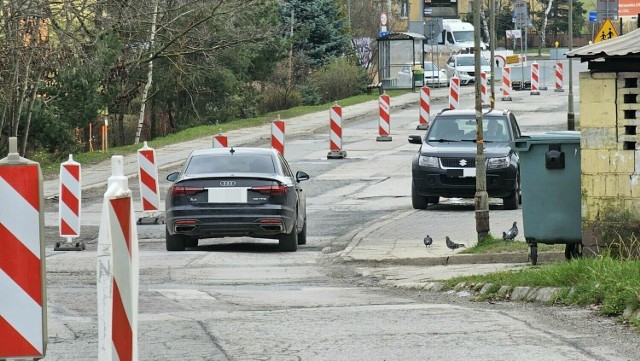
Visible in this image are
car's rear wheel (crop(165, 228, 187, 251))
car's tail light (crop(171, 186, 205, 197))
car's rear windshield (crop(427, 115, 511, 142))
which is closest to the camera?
car's tail light (crop(171, 186, 205, 197))

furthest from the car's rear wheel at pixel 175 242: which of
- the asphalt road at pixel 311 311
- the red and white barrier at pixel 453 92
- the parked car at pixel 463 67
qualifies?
the parked car at pixel 463 67

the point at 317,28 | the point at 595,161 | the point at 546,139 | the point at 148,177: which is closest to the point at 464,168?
the point at 148,177

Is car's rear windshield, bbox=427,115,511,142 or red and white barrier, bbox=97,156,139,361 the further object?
car's rear windshield, bbox=427,115,511,142

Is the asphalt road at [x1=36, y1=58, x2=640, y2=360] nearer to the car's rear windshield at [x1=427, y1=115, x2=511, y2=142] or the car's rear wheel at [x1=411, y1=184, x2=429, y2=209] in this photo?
the car's rear wheel at [x1=411, y1=184, x2=429, y2=209]

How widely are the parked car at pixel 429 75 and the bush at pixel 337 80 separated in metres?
1.70

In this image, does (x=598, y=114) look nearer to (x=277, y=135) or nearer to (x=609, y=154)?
(x=609, y=154)

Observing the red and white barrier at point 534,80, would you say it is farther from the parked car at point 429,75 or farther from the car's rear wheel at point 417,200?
the car's rear wheel at point 417,200

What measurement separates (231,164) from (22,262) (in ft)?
39.0

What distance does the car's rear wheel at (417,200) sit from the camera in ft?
76.8

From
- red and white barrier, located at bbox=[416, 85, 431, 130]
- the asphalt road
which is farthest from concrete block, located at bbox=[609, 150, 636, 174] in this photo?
red and white barrier, located at bbox=[416, 85, 431, 130]

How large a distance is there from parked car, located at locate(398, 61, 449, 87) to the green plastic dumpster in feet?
147

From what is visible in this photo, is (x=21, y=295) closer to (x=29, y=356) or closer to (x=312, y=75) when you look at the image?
(x=29, y=356)

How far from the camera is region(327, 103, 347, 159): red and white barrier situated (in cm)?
3356

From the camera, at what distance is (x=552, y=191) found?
14633mm
